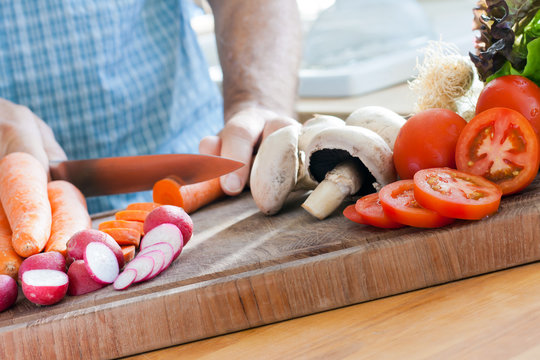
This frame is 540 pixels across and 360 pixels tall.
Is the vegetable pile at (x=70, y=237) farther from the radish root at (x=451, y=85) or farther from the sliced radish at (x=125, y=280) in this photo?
the radish root at (x=451, y=85)

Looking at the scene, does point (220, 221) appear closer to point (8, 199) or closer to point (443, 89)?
point (8, 199)

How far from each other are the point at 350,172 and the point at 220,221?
11.0 inches

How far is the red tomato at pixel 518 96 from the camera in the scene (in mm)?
1063

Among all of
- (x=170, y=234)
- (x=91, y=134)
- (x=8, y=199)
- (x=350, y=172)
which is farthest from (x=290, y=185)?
(x=91, y=134)

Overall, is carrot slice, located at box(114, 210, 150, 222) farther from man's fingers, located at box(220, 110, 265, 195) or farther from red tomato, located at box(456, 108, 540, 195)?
red tomato, located at box(456, 108, 540, 195)

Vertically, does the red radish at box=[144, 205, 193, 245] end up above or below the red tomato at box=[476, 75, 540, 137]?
below

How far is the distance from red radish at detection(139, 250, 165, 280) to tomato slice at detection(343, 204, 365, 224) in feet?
1.01

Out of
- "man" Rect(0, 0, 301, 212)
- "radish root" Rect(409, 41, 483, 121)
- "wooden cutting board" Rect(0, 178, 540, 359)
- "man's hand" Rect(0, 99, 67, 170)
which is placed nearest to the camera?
"wooden cutting board" Rect(0, 178, 540, 359)

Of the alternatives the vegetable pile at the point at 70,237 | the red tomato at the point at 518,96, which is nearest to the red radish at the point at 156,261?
the vegetable pile at the point at 70,237

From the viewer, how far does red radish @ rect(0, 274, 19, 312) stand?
3.07 feet

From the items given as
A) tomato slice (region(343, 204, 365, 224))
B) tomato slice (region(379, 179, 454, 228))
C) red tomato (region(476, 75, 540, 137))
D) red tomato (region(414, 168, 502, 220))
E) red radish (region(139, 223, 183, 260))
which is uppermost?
red tomato (region(476, 75, 540, 137))

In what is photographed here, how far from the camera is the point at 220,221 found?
1.22 m

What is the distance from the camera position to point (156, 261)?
0.96 metres

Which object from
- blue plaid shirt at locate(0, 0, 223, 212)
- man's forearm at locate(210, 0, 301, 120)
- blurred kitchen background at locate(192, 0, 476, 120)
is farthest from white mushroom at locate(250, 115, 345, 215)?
blurred kitchen background at locate(192, 0, 476, 120)
